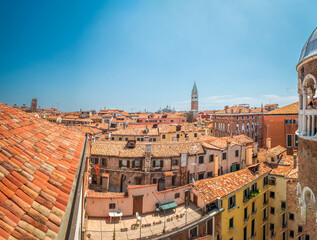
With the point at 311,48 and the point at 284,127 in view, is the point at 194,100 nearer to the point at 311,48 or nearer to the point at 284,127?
the point at 284,127

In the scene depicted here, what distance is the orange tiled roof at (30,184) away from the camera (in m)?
2.40

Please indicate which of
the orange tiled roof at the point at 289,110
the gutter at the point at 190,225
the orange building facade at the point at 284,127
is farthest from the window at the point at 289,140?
the gutter at the point at 190,225

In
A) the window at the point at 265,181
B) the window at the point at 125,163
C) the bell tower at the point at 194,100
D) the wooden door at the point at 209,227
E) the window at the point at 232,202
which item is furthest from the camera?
the bell tower at the point at 194,100

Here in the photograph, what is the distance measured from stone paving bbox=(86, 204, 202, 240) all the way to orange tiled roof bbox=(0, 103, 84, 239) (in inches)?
490

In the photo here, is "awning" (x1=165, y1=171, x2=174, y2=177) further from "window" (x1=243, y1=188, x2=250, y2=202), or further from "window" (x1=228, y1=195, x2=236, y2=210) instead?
"window" (x1=243, y1=188, x2=250, y2=202)

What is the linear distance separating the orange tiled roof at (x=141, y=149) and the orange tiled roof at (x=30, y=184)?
1947 cm

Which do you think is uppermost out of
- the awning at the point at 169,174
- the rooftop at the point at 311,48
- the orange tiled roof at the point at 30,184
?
the rooftop at the point at 311,48

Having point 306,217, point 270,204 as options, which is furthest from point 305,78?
point 270,204

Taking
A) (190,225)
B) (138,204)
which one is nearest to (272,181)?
(190,225)

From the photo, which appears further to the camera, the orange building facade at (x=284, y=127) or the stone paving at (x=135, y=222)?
the orange building facade at (x=284, y=127)

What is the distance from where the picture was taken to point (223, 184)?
→ 62.3ft

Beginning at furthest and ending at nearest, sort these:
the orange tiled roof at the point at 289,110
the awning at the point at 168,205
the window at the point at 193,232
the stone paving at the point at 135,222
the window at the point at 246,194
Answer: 1. the orange tiled roof at the point at 289,110
2. the window at the point at 246,194
3. the awning at the point at 168,205
4. the window at the point at 193,232
5. the stone paving at the point at 135,222

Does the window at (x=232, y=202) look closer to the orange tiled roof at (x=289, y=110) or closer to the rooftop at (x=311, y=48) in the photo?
the rooftop at (x=311, y=48)

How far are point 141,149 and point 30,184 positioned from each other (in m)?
22.1
